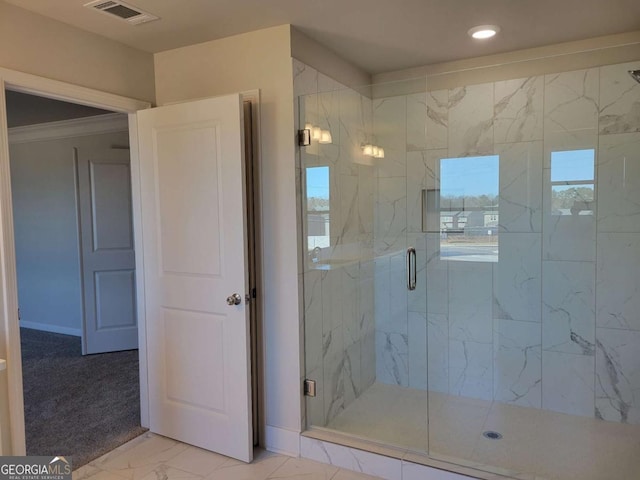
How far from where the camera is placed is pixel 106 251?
4652mm

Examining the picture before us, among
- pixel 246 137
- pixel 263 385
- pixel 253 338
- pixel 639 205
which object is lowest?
pixel 263 385

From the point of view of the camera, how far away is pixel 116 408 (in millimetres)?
A: 3303

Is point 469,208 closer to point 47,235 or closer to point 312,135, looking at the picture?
point 312,135

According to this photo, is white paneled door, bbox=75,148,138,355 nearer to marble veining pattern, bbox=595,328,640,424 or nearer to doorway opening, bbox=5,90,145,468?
doorway opening, bbox=5,90,145,468

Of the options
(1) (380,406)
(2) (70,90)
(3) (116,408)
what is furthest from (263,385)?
(2) (70,90)

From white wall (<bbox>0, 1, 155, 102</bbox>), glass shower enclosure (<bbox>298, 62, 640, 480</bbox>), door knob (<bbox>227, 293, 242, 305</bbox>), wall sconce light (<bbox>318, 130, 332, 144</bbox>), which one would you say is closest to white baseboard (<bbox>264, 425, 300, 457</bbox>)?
glass shower enclosure (<bbox>298, 62, 640, 480</bbox>)

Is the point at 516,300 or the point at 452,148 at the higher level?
the point at 452,148

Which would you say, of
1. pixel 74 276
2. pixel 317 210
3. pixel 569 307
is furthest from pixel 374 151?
pixel 74 276

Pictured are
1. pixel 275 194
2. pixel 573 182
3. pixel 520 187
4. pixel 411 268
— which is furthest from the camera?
pixel 411 268

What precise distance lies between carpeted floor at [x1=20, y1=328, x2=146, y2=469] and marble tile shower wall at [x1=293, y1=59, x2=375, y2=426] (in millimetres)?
1278

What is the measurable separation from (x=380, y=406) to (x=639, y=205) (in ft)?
6.95

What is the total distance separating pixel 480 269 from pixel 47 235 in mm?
4829

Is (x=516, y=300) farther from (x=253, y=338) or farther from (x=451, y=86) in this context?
(x=253, y=338)

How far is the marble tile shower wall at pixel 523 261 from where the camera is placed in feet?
9.57
